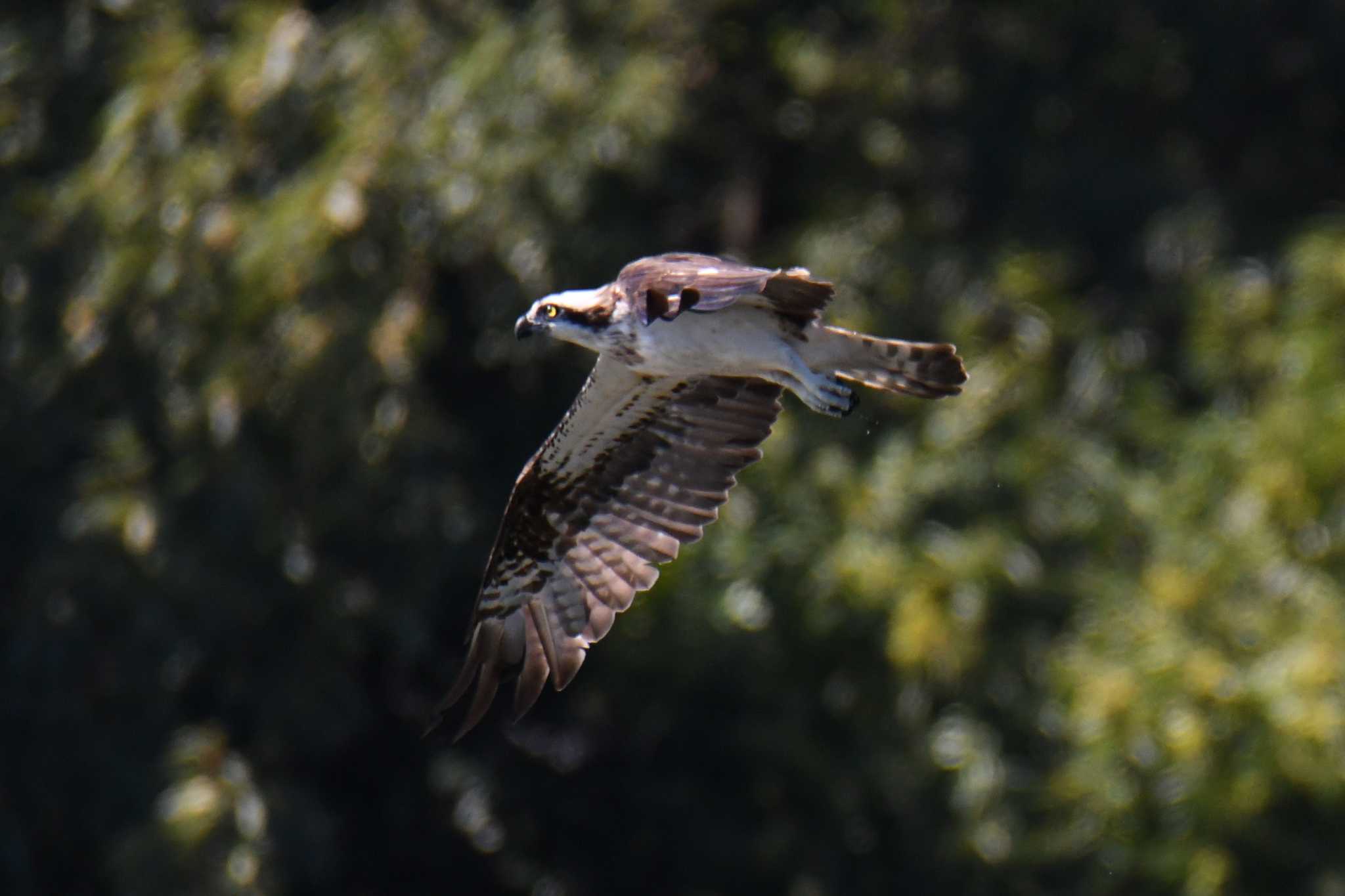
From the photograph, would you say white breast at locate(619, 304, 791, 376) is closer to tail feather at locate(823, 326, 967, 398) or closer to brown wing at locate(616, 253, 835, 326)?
brown wing at locate(616, 253, 835, 326)

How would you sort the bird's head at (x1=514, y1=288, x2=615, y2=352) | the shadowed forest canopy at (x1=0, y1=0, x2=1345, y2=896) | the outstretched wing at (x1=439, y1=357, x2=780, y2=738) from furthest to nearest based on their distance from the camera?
the shadowed forest canopy at (x1=0, y1=0, x2=1345, y2=896) → the outstretched wing at (x1=439, y1=357, x2=780, y2=738) → the bird's head at (x1=514, y1=288, x2=615, y2=352)

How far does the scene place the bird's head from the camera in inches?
229

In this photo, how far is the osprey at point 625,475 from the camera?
20.2 feet

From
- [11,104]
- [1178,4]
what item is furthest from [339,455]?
[1178,4]

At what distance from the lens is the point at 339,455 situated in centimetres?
962

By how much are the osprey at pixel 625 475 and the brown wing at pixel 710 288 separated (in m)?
0.13

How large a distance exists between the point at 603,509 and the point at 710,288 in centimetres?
156

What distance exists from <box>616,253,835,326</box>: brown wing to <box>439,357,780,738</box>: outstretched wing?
659mm

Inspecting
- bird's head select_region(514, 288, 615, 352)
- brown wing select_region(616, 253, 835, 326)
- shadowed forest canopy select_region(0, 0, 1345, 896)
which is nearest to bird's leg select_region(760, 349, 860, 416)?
brown wing select_region(616, 253, 835, 326)

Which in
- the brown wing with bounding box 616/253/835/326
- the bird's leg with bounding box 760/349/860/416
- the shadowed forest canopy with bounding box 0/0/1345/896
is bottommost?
the shadowed forest canopy with bounding box 0/0/1345/896

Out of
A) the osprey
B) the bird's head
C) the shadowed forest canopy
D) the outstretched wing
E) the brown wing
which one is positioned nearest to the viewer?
the brown wing

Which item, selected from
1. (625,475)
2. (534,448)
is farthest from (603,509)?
(534,448)

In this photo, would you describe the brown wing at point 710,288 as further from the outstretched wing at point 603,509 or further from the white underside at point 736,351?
the outstretched wing at point 603,509

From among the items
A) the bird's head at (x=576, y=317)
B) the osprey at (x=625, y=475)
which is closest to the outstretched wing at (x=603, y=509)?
the osprey at (x=625, y=475)
